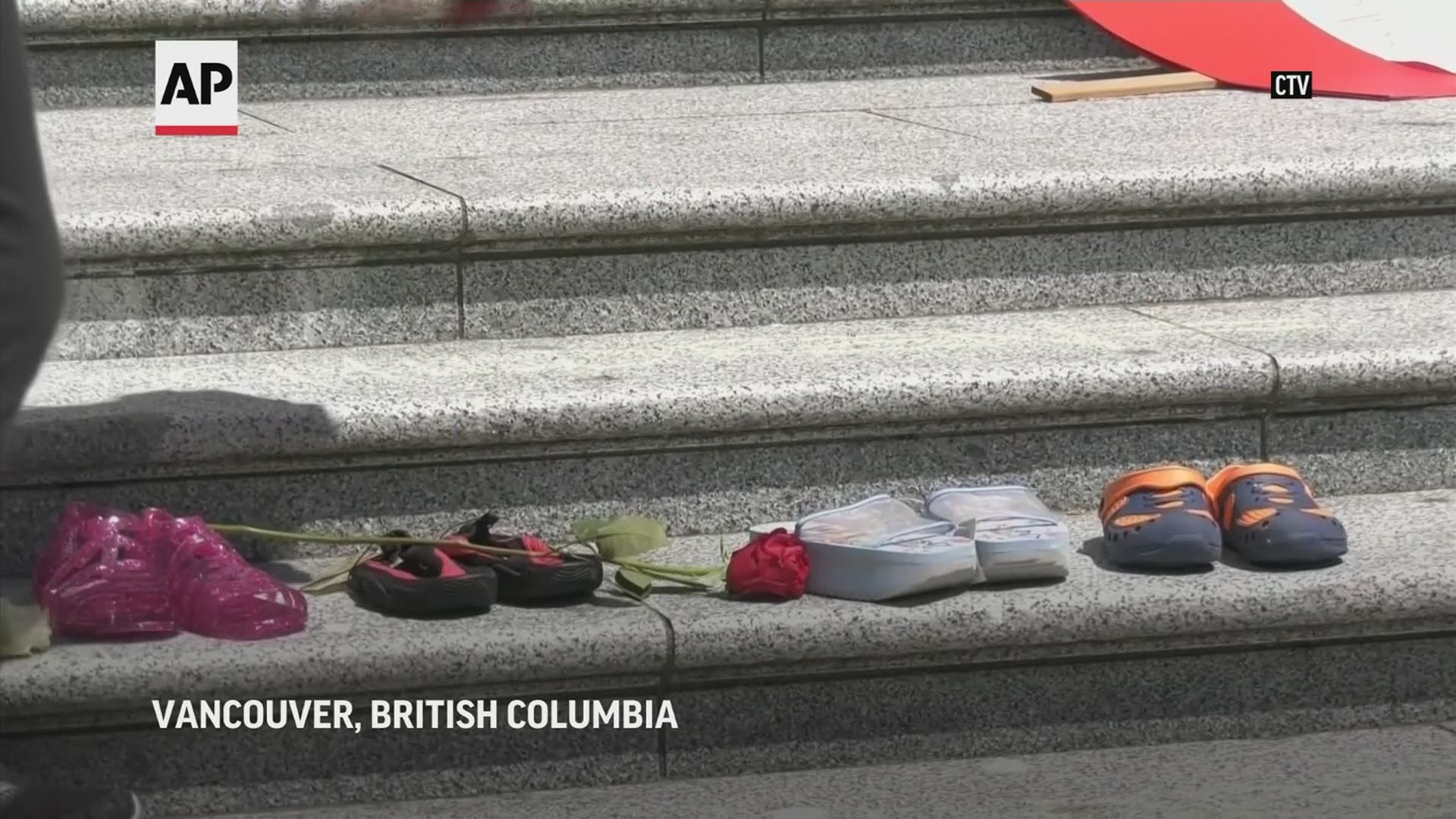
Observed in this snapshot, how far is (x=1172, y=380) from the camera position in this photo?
267 cm

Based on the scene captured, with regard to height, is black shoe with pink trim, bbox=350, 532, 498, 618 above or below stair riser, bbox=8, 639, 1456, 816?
above

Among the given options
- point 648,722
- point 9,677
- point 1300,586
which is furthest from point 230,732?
point 1300,586

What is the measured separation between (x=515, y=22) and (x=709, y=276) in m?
1.09

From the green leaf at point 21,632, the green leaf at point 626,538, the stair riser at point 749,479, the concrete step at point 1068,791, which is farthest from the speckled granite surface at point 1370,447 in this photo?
the green leaf at point 21,632

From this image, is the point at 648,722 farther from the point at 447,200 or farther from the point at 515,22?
the point at 515,22

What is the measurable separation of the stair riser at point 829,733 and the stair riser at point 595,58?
5.60 feet

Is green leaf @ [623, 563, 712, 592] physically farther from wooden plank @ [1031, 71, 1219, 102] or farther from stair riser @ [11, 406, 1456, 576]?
wooden plank @ [1031, 71, 1219, 102]

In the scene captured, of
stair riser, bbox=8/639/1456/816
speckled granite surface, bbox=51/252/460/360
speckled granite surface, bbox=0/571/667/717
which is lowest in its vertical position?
stair riser, bbox=8/639/1456/816

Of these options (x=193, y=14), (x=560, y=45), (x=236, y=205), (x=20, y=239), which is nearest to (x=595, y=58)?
(x=560, y=45)

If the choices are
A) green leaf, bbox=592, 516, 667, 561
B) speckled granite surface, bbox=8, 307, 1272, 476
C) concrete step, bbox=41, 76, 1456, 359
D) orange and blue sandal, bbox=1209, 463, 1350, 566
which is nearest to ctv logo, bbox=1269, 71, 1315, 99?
concrete step, bbox=41, 76, 1456, 359

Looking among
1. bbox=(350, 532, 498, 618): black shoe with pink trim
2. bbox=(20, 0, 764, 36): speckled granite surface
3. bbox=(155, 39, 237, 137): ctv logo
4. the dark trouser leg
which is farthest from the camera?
bbox=(20, 0, 764, 36): speckled granite surface

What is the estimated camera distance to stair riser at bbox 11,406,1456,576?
2.51 metres

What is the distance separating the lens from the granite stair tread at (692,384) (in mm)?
2471

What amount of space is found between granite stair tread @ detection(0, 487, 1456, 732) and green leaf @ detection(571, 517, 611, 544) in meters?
0.09
